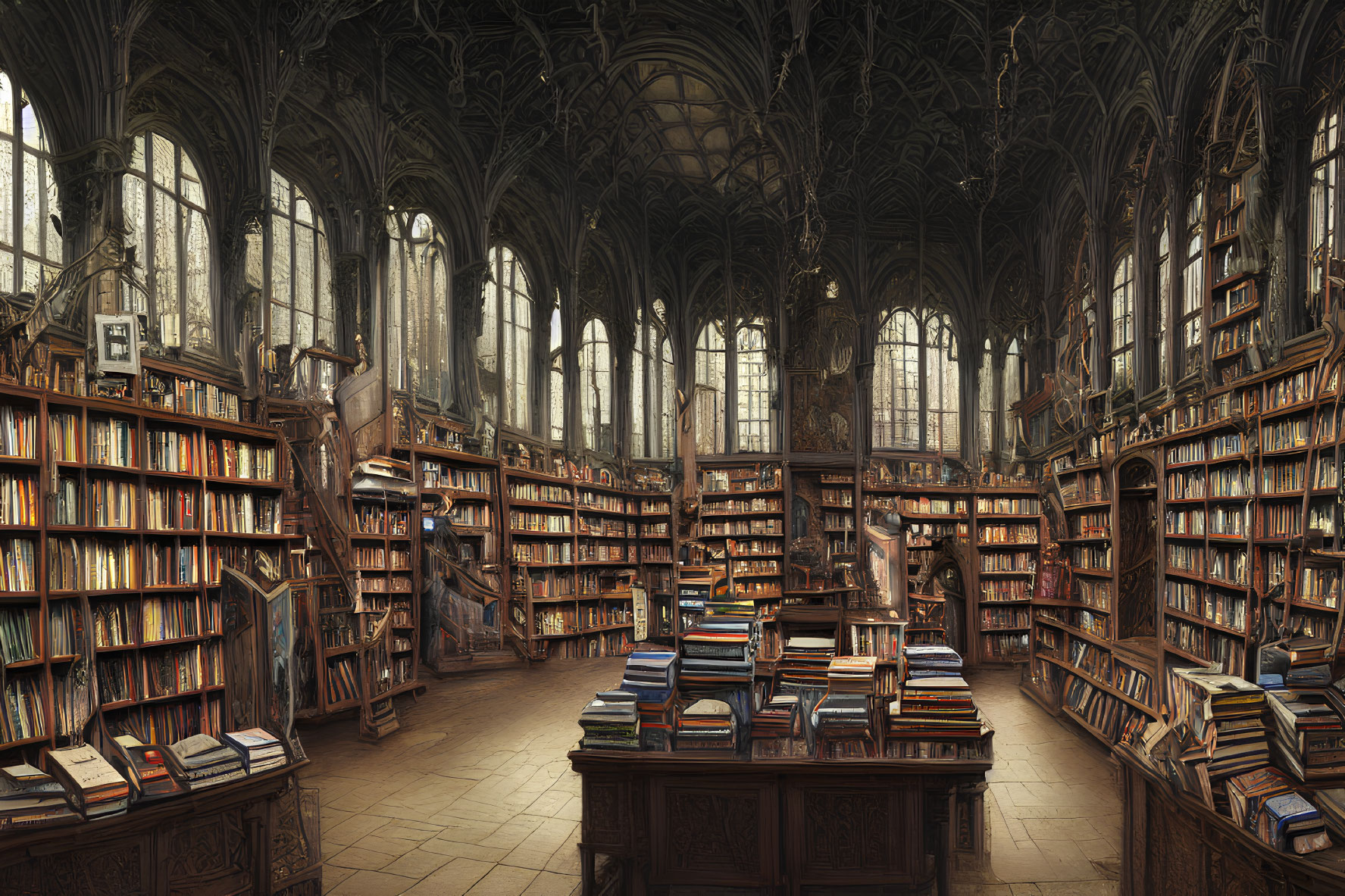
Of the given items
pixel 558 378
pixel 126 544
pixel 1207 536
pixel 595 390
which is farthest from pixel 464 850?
pixel 595 390

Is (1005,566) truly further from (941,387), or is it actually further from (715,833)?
(715,833)

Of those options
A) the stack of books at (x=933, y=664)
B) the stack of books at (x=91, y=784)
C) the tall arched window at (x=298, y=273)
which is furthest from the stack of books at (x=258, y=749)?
the tall arched window at (x=298, y=273)

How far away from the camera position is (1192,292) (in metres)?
8.65

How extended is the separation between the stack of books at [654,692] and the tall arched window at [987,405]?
38.3ft

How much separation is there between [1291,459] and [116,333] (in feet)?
26.8

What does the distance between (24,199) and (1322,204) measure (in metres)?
9.76

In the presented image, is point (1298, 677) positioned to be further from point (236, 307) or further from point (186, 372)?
point (236, 307)

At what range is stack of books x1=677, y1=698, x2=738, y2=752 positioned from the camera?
3.96 m

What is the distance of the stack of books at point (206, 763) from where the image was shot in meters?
3.36

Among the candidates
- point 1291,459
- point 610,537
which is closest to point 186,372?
point 610,537

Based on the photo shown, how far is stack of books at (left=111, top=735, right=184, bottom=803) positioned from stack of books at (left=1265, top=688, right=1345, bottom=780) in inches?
167

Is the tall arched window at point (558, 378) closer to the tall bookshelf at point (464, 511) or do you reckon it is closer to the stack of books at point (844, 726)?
the tall bookshelf at point (464, 511)

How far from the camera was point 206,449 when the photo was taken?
6.18 meters

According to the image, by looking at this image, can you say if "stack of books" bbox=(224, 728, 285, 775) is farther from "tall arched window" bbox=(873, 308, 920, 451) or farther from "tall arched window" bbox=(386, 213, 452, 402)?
"tall arched window" bbox=(873, 308, 920, 451)
